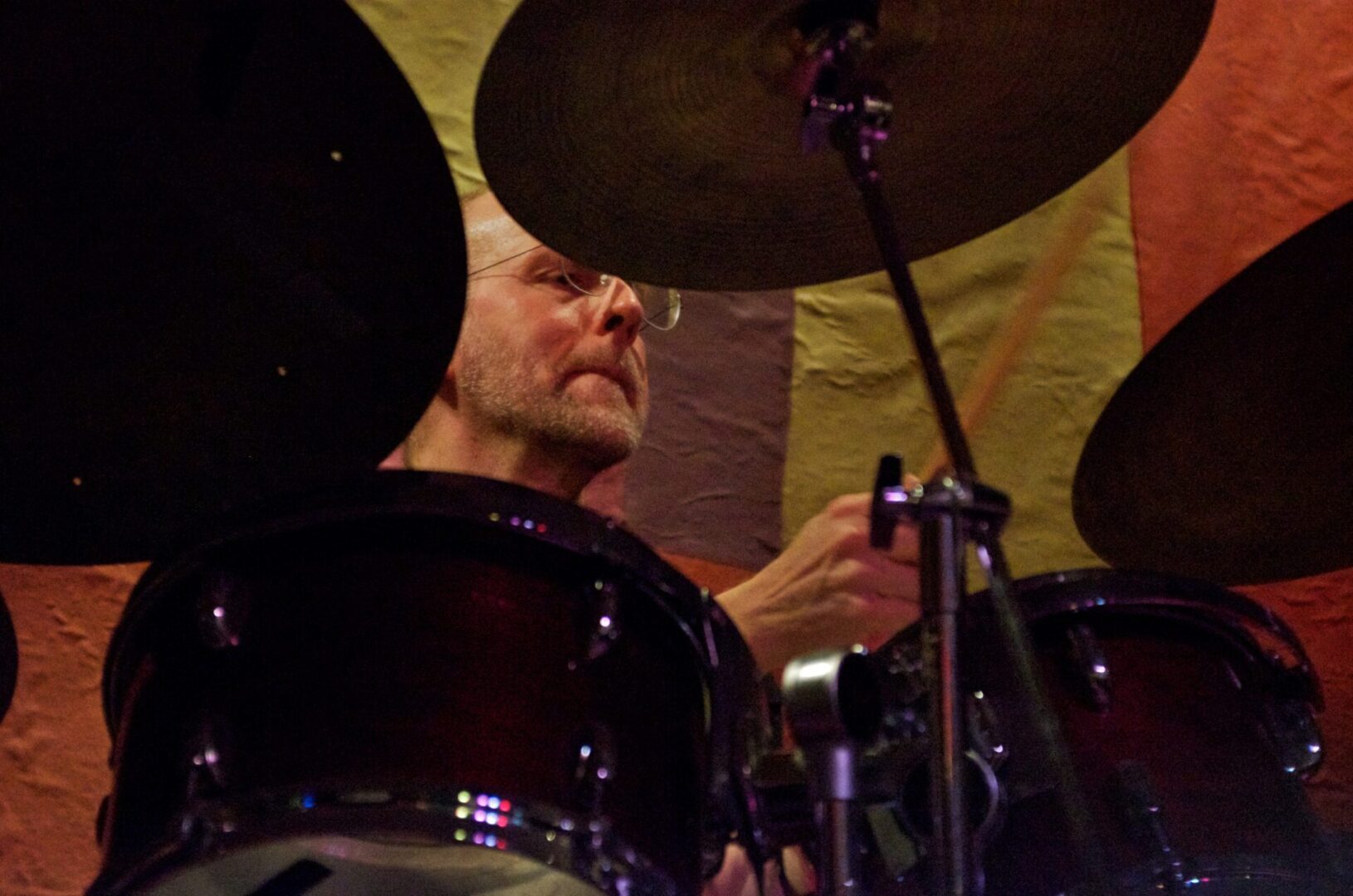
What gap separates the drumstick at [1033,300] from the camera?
211 centimetres

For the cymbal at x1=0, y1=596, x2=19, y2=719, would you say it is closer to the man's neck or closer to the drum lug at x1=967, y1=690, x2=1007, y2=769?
the man's neck

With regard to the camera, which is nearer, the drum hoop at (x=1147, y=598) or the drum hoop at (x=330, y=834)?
the drum hoop at (x=330, y=834)

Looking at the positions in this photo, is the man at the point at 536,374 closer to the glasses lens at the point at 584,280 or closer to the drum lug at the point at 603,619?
the glasses lens at the point at 584,280

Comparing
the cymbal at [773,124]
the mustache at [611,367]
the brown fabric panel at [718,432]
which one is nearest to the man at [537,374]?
the mustache at [611,367]

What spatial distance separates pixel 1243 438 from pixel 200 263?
3.16 ft

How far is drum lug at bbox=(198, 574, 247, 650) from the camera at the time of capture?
92 cm

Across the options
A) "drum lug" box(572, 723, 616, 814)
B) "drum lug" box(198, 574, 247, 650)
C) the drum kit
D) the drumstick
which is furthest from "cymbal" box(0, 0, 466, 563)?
the drumstick

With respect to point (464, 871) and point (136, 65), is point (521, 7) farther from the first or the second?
point (464, 871)

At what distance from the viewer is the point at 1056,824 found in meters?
1.06

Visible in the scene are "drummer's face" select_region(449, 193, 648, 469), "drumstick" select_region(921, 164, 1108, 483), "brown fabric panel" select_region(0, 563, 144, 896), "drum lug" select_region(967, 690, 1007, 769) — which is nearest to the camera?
"drum lug" select_region(967, 690, 1007, 769)

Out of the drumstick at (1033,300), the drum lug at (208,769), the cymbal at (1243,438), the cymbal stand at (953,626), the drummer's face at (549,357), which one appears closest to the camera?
the cymbal stand at (953,626)

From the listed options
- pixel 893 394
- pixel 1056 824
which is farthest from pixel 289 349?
pixel 893 394

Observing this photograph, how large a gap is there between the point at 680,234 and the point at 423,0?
33.2 inches

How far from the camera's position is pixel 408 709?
874 millimetres
